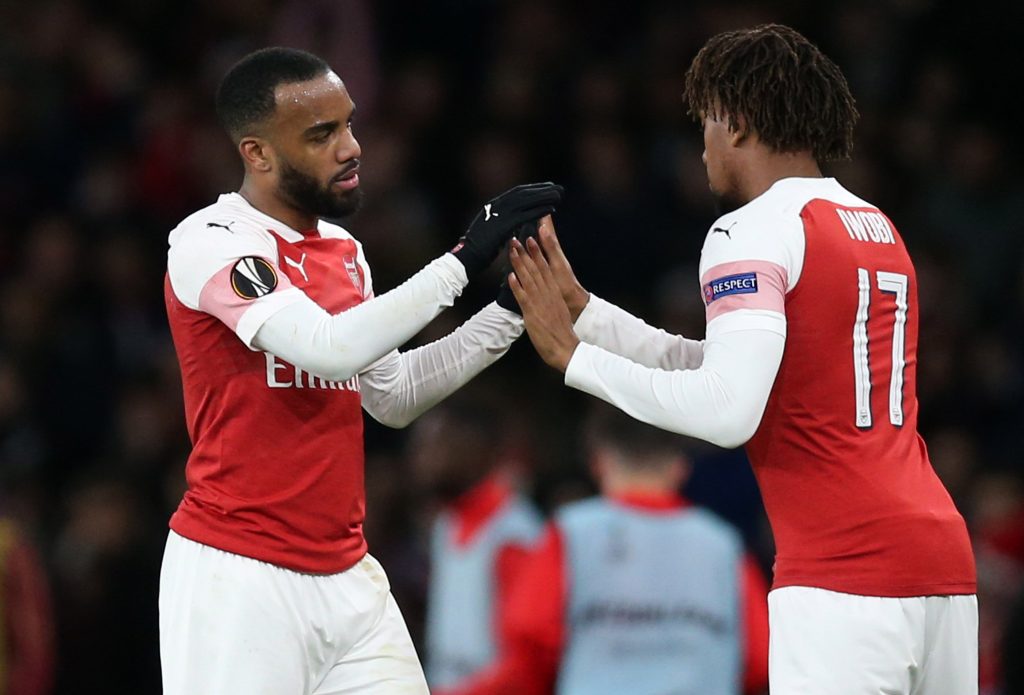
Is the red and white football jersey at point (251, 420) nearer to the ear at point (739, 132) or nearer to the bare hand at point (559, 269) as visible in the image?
the bare hand at point (559, 269)

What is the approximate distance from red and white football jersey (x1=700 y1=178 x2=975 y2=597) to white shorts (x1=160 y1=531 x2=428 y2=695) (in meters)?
1.06

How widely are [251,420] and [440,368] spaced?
0.68 meters

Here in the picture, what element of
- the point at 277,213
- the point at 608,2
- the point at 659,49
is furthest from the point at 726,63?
the point at 608,2

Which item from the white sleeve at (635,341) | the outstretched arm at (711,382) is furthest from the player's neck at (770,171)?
the white sleeve at (635,341)

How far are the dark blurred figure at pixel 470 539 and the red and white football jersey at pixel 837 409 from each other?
7.77 ft

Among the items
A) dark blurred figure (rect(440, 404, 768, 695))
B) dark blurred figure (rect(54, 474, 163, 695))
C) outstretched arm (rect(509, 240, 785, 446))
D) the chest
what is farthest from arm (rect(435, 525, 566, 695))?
dark blurred figure (rect(54, 474, 163, 695))

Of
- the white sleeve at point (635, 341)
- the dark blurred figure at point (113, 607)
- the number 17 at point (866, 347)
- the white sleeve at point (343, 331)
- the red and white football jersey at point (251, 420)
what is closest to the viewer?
the number 17 at point (866, 347)

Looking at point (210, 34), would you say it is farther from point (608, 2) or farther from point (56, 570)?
point (56, 570)

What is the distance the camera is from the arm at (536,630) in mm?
4676

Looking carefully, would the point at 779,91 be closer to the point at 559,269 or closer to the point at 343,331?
the point at 559,269

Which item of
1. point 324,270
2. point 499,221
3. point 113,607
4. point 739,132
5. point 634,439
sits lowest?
point 113,607

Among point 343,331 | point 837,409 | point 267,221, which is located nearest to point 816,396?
point 837,409

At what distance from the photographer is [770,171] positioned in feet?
13.3

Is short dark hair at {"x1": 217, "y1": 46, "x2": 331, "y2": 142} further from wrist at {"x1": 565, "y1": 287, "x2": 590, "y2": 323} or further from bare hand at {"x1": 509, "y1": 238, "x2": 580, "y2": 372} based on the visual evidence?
wrist at {"x1": 565, "y1": 287, "x2": 590, "y2": 323}
